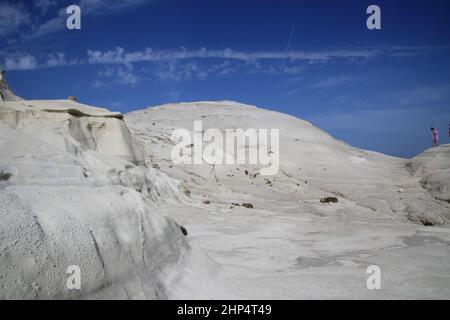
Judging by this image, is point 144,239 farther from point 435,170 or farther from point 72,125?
point 435,170

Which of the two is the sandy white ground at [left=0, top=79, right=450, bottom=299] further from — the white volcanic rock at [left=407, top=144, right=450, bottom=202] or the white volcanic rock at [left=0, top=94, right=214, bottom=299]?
the white volcanic rock at [left=407, top=144, right=450, bottom=202]

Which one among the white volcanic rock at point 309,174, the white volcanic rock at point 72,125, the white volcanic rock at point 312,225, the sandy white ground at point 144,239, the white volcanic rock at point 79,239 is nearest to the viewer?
the white volcanic rock at point 79,239

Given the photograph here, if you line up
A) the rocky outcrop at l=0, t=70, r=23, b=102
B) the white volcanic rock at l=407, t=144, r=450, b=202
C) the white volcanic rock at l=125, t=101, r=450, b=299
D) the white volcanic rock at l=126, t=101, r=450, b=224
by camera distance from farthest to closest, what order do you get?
1. the white volcanic rock at l=407, t=144, r=450, b=202
2. the white volcanic rock at l=126, t=101, r=450, b=224
3. the rocky outcrop at l=0, t=70, r=23, b=102
4. the white volcanic rock at l=125, t=101, r=450, b=299

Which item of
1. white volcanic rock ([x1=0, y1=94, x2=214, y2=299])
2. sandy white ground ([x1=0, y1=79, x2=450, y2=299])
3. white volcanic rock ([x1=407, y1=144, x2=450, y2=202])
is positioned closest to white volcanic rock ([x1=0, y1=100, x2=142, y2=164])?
sandy white ground ([x1=0, y1=79, x2=450, y2=299])

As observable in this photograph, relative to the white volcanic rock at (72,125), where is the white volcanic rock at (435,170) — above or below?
below

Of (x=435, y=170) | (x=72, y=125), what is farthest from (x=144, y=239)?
(x=435, y=170)

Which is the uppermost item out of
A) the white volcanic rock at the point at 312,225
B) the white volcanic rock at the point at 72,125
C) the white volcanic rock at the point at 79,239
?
the white volcanic rock at the point at 72,125

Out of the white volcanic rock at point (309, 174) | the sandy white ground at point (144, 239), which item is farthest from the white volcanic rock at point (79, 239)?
the white volcanic rock at point (309, 174)

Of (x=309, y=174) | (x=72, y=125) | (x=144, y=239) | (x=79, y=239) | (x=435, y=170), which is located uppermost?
(x=72, y=125)

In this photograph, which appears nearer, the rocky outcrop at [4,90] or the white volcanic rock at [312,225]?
the white volcanic rock at [312,225]

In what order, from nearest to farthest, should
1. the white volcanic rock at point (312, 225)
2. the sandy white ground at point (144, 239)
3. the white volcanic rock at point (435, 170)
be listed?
the sandy white ground at point (144, 239) < the white volcanic rock at point (312, 225) < the white volcanic rock at point (435, 170)

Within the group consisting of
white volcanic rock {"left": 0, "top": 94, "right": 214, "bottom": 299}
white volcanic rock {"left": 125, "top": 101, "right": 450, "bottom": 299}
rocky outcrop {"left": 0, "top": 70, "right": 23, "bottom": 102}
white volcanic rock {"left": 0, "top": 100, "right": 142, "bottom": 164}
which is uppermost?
rocky outcrop {"left": 0, "top": 70, "right": 23, "bottom": 102}

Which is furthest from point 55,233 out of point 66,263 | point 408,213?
point 408,213

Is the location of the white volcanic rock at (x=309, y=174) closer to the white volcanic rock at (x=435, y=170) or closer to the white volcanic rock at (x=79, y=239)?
the white volcanic rock at (x=435, y=170)
